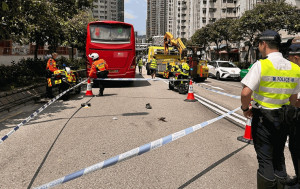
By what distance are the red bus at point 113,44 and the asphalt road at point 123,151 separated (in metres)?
7.10

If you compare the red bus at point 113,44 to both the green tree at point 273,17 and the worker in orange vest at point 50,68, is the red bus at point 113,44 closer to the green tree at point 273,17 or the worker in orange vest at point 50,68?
the worker in orange vest at point 50,68

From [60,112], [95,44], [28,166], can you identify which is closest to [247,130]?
[28,166]

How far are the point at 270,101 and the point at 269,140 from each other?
0.39 meters

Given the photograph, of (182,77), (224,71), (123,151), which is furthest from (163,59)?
(123,151)

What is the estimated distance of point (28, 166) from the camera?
13.1ft

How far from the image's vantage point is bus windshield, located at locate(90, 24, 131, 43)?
14641mm

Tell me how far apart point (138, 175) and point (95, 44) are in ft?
38.5

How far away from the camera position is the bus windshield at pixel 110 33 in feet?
48.0

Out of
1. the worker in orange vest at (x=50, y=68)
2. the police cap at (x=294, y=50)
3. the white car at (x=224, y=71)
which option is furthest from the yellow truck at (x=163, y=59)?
the police cap at (x=294, y=50)

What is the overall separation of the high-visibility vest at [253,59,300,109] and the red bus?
1245cm

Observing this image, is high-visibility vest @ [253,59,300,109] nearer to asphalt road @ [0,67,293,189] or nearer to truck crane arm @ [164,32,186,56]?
asphalt road @ [0,67,293,189]

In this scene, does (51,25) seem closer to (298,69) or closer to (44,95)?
(44,95)

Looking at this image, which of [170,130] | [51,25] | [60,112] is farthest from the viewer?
[51,25]

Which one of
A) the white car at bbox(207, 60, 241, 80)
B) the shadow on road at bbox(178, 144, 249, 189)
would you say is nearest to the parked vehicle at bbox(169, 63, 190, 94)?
the shadow on road at bbox(178, 144, 249, 189)
